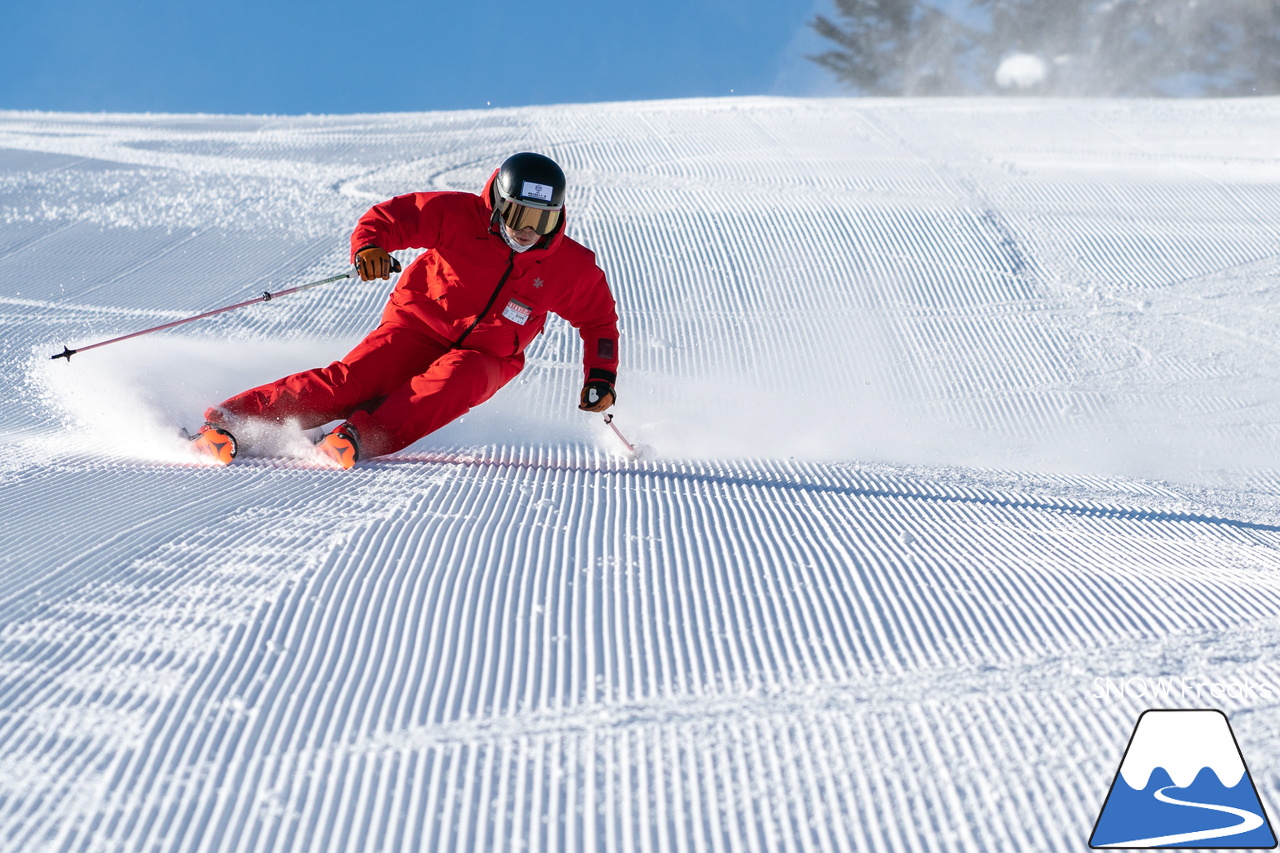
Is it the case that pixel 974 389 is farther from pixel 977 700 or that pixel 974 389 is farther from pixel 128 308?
pixel 128 308

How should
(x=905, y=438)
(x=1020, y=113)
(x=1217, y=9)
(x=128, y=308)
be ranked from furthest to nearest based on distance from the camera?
(x=1217, y=9), (x=1020, y=113), (x=128, y=308), (x=905, y=438)

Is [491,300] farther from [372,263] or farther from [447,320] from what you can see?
[372,263]

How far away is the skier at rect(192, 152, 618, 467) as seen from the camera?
268 cm

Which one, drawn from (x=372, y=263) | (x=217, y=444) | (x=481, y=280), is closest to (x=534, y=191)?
(x=481, y=280)

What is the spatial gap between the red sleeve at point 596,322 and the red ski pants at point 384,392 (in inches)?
11.9

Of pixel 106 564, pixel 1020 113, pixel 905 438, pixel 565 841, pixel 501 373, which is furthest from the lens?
pixel 1020 113

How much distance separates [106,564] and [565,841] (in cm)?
112

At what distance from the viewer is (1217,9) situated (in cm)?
2314

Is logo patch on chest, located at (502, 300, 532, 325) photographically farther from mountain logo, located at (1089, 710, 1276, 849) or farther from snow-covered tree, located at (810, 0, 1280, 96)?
snow-covered tree, located at (810, 0, 1280, 96)

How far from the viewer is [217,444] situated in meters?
2.55

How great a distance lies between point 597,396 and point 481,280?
1.67 feet

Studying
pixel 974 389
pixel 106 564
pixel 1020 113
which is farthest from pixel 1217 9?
pixel 106 564

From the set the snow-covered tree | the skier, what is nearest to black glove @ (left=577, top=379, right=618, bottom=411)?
the skier

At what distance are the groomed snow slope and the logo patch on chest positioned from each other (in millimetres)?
433
